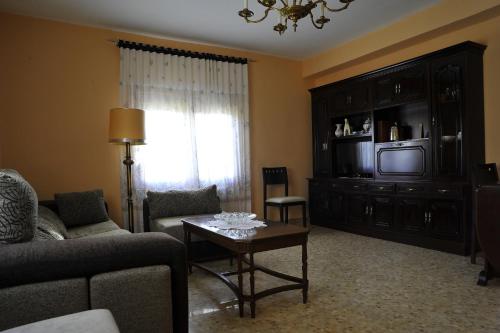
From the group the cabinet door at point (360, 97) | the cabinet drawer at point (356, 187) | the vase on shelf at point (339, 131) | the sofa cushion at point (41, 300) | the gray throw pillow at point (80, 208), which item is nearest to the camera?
the sofa cushion at point (41, 300)

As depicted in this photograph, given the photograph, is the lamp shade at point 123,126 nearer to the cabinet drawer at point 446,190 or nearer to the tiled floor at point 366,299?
the tiled floor at point 366,299

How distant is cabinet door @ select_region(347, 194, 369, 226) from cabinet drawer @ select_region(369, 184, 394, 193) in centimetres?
18

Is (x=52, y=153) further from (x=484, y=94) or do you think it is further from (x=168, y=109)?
(x=484, y=94)

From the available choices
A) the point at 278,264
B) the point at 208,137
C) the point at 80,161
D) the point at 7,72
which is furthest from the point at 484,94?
the point at 7,72

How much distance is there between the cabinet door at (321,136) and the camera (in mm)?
→ 5219

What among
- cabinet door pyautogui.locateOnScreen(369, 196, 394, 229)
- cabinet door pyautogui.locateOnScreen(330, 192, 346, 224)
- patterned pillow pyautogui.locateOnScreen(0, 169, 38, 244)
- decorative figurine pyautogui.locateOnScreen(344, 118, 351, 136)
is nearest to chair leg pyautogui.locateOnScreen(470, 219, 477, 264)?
cabinet door pyautogui.locateOnScreen(369, 196, 394, 229)

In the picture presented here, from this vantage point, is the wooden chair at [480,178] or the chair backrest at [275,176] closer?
the wooden chair at [480,178]

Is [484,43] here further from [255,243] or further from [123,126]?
[123,126]

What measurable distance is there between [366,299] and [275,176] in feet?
9.64

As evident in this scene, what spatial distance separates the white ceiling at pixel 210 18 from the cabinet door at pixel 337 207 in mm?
2249

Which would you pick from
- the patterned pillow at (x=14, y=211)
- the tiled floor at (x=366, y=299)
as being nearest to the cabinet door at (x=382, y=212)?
the tiled floor at (x=366, y=299)

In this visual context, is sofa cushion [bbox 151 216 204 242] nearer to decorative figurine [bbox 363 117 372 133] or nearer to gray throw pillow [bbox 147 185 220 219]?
gray throw pillow [bbox 147 185 220 219]

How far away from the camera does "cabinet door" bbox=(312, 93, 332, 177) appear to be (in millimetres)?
5219

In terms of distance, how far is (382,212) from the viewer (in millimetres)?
4273
